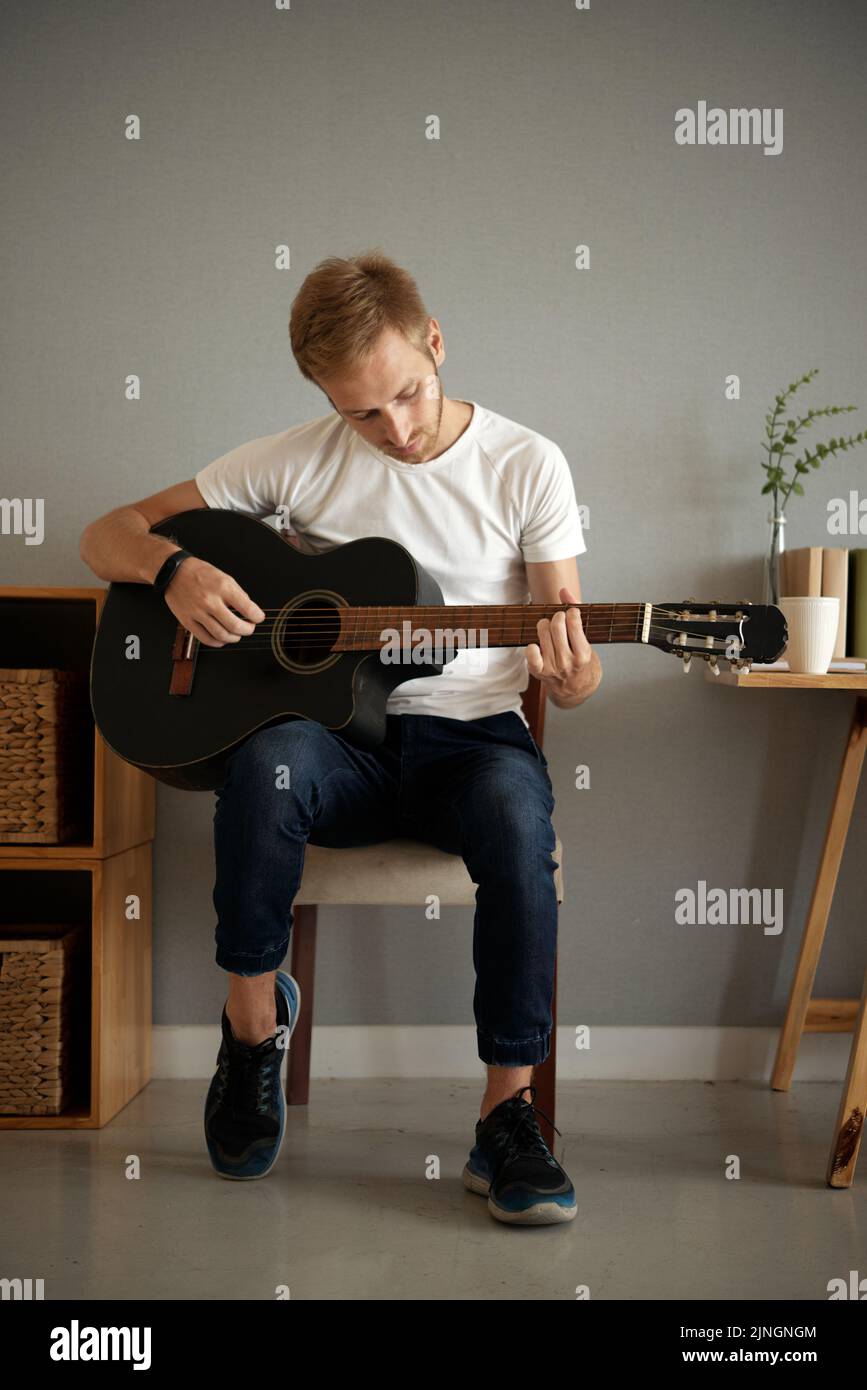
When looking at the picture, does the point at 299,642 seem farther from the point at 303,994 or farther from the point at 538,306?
the point at 538,306

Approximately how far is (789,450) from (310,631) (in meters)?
0.99

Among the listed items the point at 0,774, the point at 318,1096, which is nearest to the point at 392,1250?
the point at 318,1096

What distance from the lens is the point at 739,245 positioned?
200 centimetres

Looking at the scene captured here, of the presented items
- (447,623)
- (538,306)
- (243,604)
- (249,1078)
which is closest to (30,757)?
(243,604)

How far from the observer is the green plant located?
195 centimetres

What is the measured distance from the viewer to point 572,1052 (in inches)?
79.0

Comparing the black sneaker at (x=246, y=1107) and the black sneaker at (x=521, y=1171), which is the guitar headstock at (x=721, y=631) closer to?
the black sneaker at (x=521, y=1171)

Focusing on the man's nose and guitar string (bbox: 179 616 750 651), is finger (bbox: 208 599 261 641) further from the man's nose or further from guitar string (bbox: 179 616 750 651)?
the man's nose

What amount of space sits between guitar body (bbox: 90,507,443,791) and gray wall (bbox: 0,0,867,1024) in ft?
1.66

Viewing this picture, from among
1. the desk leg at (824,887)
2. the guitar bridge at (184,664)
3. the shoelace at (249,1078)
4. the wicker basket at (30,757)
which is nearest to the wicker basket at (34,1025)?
the wicker basket at (30,757)

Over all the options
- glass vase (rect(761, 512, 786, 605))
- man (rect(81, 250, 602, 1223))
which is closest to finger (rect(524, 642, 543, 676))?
man (rect(81, 250, 602, 1223))

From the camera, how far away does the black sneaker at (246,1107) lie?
1.46 m

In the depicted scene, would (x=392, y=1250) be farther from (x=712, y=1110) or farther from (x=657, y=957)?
(x=657, y=957)

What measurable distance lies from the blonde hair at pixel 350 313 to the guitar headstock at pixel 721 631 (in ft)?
1.55
